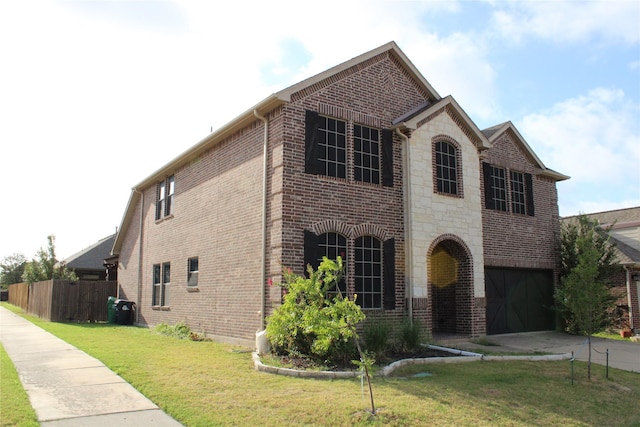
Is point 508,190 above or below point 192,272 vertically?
above

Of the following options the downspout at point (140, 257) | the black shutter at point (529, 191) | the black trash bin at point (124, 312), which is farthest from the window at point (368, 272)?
the black trash bin at point (124, 312)

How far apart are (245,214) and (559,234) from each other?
11885 millimetres

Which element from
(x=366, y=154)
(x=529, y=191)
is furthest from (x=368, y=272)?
(x=529, y=191)

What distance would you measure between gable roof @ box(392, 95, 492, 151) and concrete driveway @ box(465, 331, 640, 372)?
19.1 ft

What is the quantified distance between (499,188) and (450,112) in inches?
151

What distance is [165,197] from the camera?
64.2 ft

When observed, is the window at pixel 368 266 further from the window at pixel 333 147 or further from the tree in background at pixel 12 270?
the tree in background at pixel 12 270

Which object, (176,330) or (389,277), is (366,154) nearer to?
(389,277)

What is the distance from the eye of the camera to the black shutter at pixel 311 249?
1192cm

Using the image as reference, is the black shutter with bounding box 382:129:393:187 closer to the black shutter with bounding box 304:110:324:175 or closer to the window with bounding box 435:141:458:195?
the window with bounding box 435:141:458:195

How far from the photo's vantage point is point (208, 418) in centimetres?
635

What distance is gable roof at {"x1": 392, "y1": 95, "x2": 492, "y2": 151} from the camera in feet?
45.8

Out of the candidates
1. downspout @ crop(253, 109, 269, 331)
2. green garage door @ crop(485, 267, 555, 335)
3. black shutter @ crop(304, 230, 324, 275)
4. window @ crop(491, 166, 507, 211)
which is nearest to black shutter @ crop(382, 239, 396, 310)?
black shutter @ crop(304, 230, 324, 275)

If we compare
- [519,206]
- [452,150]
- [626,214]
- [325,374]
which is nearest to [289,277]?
A: [325,374]
